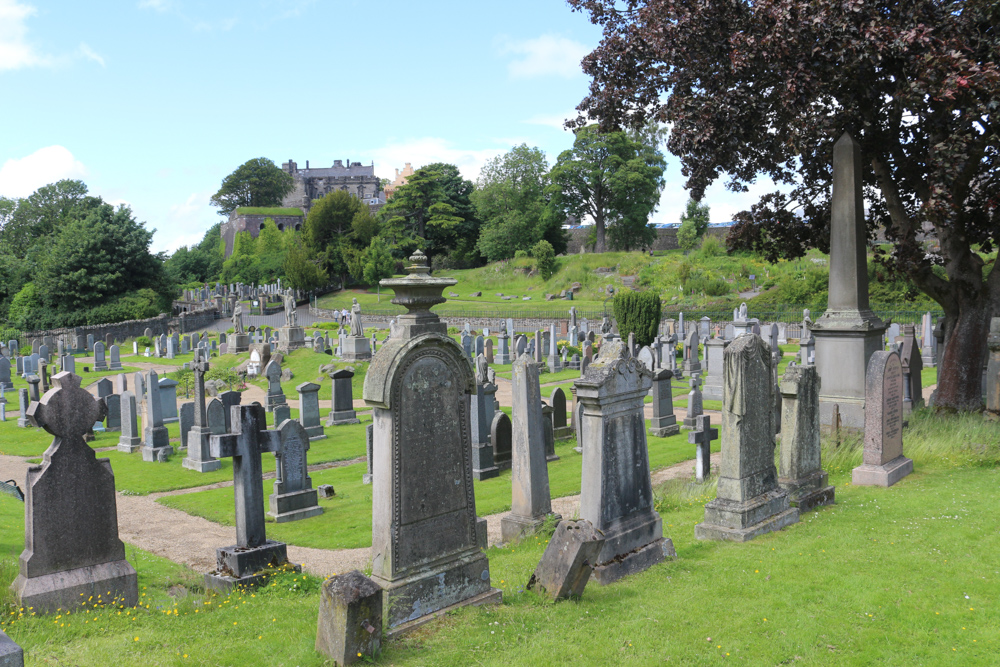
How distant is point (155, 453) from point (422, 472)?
1061 centimetres

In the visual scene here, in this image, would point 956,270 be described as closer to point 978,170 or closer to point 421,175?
point 978,170

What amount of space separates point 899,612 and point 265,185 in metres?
101

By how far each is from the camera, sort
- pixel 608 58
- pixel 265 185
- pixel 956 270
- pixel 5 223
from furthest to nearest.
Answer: pixel 265 185
pixel 5 223
pixel 608 58
pixel 956 270

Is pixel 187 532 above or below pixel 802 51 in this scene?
below

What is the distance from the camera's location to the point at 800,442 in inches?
310

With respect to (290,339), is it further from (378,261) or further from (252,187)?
(252,187)

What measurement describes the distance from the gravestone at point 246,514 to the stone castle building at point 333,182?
10048 cm

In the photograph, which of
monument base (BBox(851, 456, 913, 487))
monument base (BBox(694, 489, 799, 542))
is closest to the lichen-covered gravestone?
monument base (BBox(694, 489, 799, 542))

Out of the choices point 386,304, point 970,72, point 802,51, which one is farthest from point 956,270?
point 386,304

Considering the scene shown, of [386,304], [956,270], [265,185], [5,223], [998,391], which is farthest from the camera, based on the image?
[265,185]

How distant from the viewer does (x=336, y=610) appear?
4395 mm

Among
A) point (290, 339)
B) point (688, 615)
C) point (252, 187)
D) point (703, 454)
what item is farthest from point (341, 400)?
point (252, 187)

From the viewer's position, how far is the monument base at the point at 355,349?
84.4 feet

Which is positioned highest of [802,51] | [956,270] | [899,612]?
[802,51]
